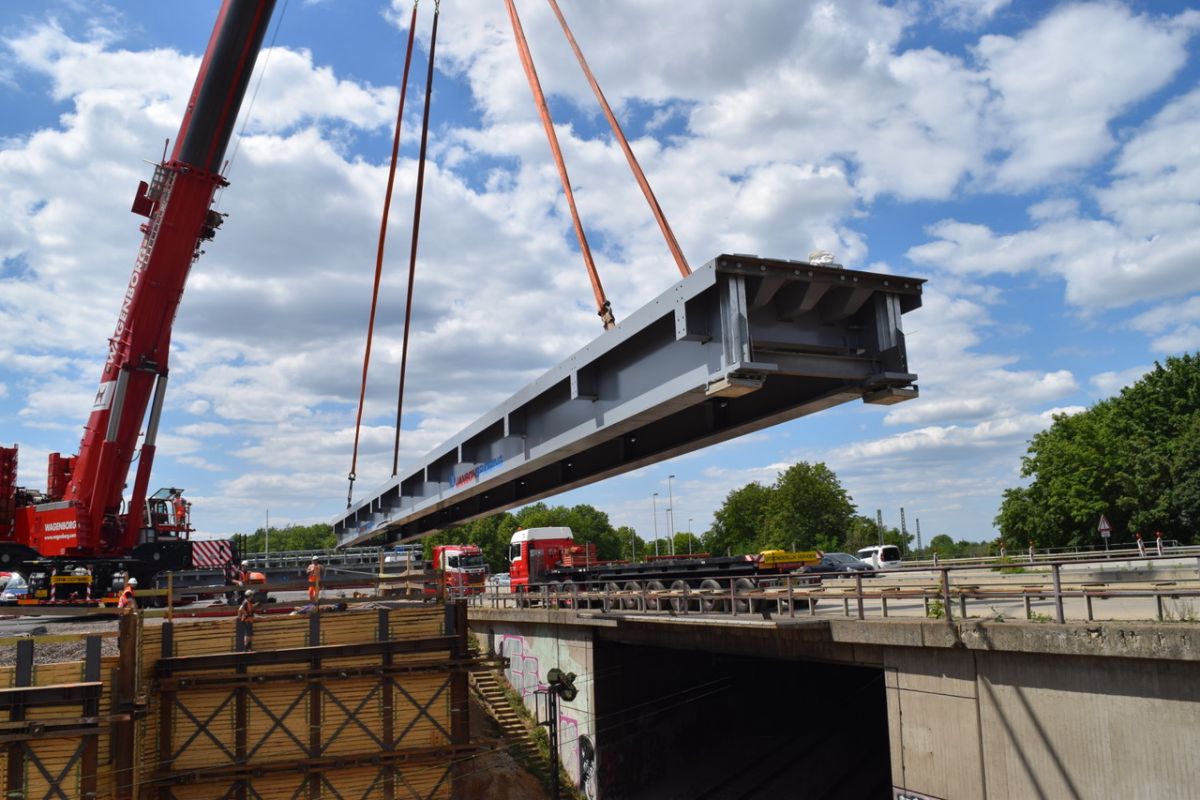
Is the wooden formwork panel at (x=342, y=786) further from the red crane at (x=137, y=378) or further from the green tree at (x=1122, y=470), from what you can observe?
the green tree at (x=1122, y=470)

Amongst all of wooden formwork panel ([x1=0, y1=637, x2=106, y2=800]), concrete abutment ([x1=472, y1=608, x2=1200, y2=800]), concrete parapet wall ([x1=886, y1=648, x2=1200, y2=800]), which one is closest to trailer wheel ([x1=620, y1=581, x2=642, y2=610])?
concrete abutment ([x1=472, y1=608, x2=1200, y2=800])

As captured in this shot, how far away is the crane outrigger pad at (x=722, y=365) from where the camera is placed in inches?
468

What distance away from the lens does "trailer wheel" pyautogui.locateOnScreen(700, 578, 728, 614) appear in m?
18.4

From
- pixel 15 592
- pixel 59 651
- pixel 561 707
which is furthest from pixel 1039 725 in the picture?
pixel 15 592

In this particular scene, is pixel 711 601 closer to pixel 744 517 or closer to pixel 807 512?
pixel 807 512

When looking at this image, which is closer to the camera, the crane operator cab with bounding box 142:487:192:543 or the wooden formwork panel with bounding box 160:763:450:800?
the wooden formwork panel with bounding box 160:763:450:800

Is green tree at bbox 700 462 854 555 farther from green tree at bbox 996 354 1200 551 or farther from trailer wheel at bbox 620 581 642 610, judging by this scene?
trailer wheel at bbox 620 581 642 610

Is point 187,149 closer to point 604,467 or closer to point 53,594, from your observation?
point 53,594

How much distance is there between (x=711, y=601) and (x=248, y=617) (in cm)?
1022

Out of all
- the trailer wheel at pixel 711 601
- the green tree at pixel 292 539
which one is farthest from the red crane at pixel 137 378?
the green tree at pixel 292 539

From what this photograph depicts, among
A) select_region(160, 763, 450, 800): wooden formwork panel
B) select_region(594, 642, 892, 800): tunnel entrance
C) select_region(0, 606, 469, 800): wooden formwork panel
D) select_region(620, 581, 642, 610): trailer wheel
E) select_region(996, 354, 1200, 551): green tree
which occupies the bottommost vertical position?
select_region(594, 642, 892, 800): tunnel entrance

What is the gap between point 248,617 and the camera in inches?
682

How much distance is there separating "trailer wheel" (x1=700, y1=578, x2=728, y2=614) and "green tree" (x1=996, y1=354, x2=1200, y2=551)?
3424cm

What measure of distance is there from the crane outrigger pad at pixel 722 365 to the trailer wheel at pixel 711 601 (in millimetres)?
3387
